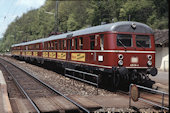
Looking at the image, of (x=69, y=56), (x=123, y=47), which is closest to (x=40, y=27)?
(x=69, y=56)

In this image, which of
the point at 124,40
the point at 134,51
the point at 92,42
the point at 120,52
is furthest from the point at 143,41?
the point at 92,42

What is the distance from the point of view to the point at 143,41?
440 inches

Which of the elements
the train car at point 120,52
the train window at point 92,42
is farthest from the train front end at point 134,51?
the train window at point 92,42

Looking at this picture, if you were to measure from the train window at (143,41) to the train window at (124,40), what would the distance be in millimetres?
470

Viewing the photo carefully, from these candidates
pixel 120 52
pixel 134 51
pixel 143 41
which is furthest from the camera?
pixel 143 41

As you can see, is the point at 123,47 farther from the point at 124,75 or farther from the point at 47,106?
the point at 47,106

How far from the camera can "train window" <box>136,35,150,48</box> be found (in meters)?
11.0

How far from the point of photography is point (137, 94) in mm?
7203

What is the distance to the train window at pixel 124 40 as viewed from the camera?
1049 centimetres

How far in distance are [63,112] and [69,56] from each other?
8471 millimetres

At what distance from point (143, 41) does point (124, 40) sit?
117 centimetres

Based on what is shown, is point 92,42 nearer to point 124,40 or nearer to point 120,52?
point 124,40

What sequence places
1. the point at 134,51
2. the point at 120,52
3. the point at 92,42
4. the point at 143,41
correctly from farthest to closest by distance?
the point at 92,42, the point at 143,41, the point at 134,51, the point at 120,52

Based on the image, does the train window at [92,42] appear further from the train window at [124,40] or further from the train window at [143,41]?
the train window at [143,41]
